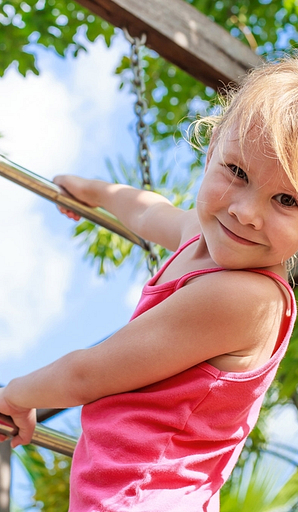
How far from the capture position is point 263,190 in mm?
767

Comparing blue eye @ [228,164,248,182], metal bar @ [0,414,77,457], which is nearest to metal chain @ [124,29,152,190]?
metal bar @ [0,414,77,457]

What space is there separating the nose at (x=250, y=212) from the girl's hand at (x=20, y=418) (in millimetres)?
457

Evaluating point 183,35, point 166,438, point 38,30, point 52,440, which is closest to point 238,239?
point 166,438

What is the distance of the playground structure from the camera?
1.36 metres

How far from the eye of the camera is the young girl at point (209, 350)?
78 cm

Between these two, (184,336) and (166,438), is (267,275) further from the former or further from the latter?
(166,438)

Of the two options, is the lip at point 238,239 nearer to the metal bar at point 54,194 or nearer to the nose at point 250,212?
the nose at point 250,212

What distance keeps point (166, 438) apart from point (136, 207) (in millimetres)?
589

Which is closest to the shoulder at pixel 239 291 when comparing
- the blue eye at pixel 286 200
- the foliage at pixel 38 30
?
the blue eye at pixel 286 200

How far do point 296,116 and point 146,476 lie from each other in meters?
0.48

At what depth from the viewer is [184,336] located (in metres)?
0.81

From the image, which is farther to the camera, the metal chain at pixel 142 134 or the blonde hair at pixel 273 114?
the metal chain at pixel 142 134

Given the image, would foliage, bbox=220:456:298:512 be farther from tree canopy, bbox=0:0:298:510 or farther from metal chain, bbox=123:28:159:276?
metal chain, bbox=123:28:159:276

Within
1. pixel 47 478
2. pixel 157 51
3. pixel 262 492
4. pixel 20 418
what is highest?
pixel 157 51
